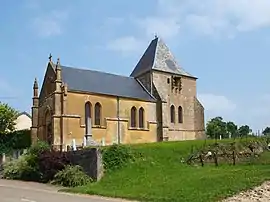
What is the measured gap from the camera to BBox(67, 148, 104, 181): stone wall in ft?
87.0

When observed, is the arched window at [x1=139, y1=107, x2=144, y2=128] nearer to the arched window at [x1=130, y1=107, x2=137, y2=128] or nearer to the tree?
the arched window at [x1=130, y1=107, x2=137, y2=128]

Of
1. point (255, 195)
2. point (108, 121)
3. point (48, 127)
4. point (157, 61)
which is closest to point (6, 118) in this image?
point (48, 127)

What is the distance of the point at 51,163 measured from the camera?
94.3 feet

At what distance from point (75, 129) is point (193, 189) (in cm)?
2692

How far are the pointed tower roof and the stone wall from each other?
1038 inches

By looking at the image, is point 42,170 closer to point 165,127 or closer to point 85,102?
point 85,102

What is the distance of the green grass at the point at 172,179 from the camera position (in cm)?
1794

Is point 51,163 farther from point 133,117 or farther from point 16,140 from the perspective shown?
point 16,140

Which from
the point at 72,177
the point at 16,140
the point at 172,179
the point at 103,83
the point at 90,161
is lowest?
the point at 72,177

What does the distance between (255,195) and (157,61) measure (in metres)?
39.4

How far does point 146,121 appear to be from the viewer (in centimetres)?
4994

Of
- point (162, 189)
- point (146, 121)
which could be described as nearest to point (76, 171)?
point (162, 189)

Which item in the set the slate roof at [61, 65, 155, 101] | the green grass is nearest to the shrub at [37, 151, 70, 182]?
the green grass

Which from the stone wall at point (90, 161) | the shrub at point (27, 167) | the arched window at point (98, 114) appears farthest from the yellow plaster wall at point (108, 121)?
the stone wall at point (90, 161)
